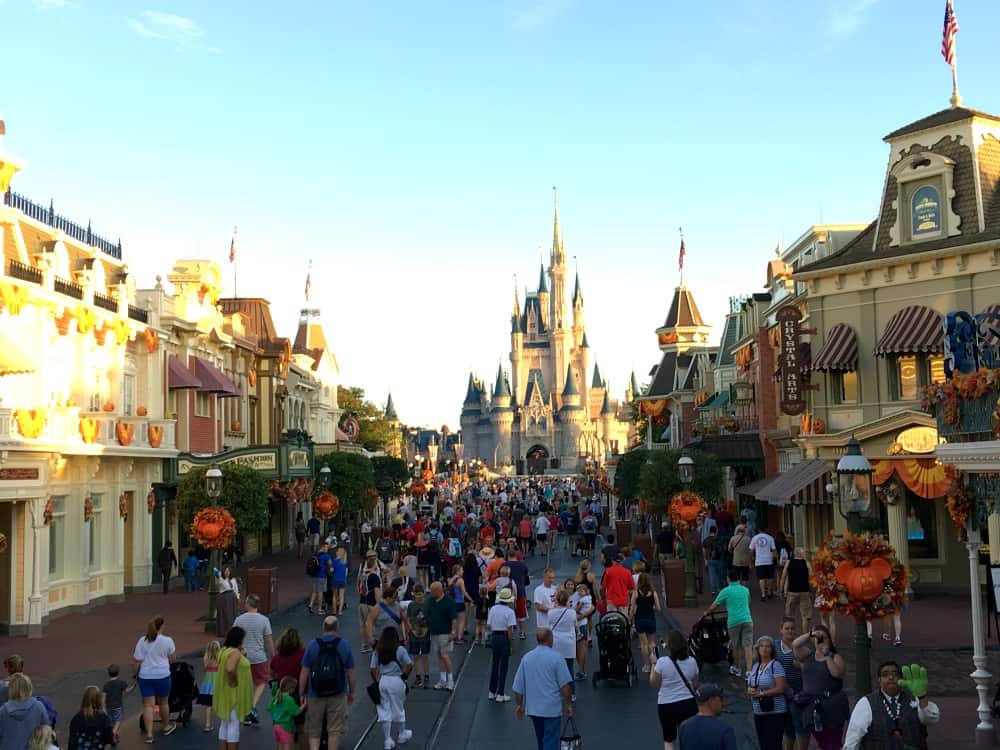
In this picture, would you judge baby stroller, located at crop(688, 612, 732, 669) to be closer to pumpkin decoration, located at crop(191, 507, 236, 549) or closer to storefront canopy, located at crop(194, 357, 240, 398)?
pumpkin decoration, located at crop(191, 507, 236, 549)

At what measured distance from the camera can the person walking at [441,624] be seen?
46.6 feet

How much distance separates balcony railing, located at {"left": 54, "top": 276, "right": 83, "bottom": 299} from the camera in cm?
2281

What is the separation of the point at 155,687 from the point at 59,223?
17.0 metres

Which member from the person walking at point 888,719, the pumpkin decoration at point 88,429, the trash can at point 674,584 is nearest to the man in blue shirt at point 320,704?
the person walking at point 888,719

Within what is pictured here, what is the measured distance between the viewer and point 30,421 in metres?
19.8

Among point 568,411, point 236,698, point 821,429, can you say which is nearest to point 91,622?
point 236,698

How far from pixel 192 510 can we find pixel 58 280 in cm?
613

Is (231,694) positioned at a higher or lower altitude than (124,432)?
lower

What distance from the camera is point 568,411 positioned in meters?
172

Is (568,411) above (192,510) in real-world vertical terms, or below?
above

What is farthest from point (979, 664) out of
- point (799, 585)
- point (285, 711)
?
point (285, 711)

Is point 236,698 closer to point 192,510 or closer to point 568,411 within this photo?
point 192,510

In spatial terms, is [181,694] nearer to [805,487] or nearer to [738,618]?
[738,618]

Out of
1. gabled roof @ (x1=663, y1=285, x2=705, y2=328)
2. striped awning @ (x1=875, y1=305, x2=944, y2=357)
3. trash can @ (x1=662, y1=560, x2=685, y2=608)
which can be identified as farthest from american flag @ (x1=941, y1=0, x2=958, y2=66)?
gabled roof @ (x1=663, y1=285, x2=705, y2=328)
